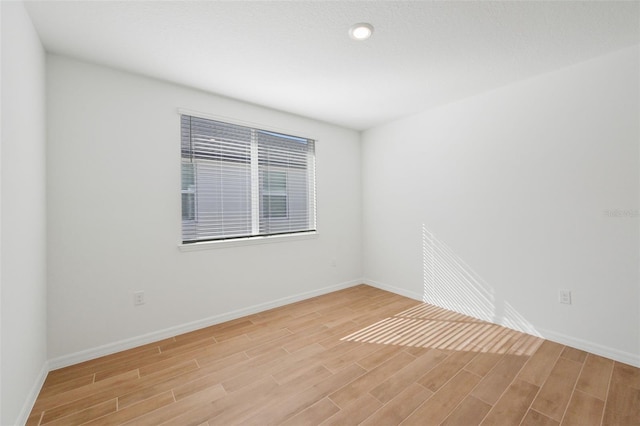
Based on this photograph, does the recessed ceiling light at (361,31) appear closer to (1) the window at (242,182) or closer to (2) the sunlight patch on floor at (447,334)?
(1) the window at (242,182)

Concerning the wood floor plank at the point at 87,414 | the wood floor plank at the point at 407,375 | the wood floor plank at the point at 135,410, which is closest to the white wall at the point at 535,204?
the wood floor plank at the point at 407,375

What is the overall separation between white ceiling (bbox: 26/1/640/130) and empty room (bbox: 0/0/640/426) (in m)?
0.02

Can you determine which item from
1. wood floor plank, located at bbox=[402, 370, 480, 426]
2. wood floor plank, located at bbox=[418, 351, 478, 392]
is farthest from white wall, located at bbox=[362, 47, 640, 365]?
wood floor plank, located at bbox=[402, 370, 480, 426]

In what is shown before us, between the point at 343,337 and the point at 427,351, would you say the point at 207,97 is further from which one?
the point at 427,351

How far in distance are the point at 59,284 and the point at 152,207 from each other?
0.89 meters

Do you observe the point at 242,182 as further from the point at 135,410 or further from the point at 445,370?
the point at 445,370

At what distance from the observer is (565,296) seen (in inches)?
98.6

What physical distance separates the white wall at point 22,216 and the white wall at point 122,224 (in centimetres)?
14

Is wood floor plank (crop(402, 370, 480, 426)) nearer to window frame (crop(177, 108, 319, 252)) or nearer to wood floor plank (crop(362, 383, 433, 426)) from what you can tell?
wood floor plank (crop(362, 383, 433, 426))

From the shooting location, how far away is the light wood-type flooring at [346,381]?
5.46ft

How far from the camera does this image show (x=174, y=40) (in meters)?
2.04

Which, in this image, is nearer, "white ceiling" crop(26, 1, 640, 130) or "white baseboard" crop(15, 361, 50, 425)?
"white baseboard" crop(15, 361, 50, 425)

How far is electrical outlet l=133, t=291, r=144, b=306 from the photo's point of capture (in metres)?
2.51

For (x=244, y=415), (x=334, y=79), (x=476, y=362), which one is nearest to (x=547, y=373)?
(x=476, y=362)
